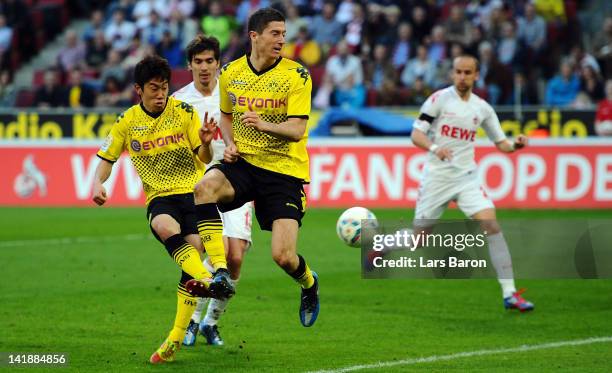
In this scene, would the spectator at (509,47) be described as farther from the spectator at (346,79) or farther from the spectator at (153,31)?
the spectator at (153,31)

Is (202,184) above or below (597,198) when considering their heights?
above

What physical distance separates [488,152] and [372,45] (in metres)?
5.87

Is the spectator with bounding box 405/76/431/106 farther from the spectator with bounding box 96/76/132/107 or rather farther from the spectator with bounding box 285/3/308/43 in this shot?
the spectator with bounding box 96/76/132/107

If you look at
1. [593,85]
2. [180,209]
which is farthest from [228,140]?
[593,85]

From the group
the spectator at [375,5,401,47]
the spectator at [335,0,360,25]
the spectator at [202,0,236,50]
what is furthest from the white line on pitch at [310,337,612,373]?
the spectator at [202,0,236,50]

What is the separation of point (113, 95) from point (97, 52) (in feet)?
10.1

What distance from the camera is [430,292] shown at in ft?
41.7

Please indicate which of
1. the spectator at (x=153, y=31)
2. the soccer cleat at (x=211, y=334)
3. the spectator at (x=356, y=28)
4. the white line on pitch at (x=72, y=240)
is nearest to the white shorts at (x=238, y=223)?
the soccer cleat at (x=211, y=334)

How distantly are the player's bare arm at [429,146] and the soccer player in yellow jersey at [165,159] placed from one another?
3.27 metres

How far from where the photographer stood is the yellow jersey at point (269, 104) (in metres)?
8.62

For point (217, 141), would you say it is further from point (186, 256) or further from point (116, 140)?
point (186, 256)

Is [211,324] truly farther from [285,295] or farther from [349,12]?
[349,12]

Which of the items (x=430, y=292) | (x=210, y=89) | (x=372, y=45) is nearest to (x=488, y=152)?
(x=372, y=45)

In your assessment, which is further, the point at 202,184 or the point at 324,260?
the point at 324,260
